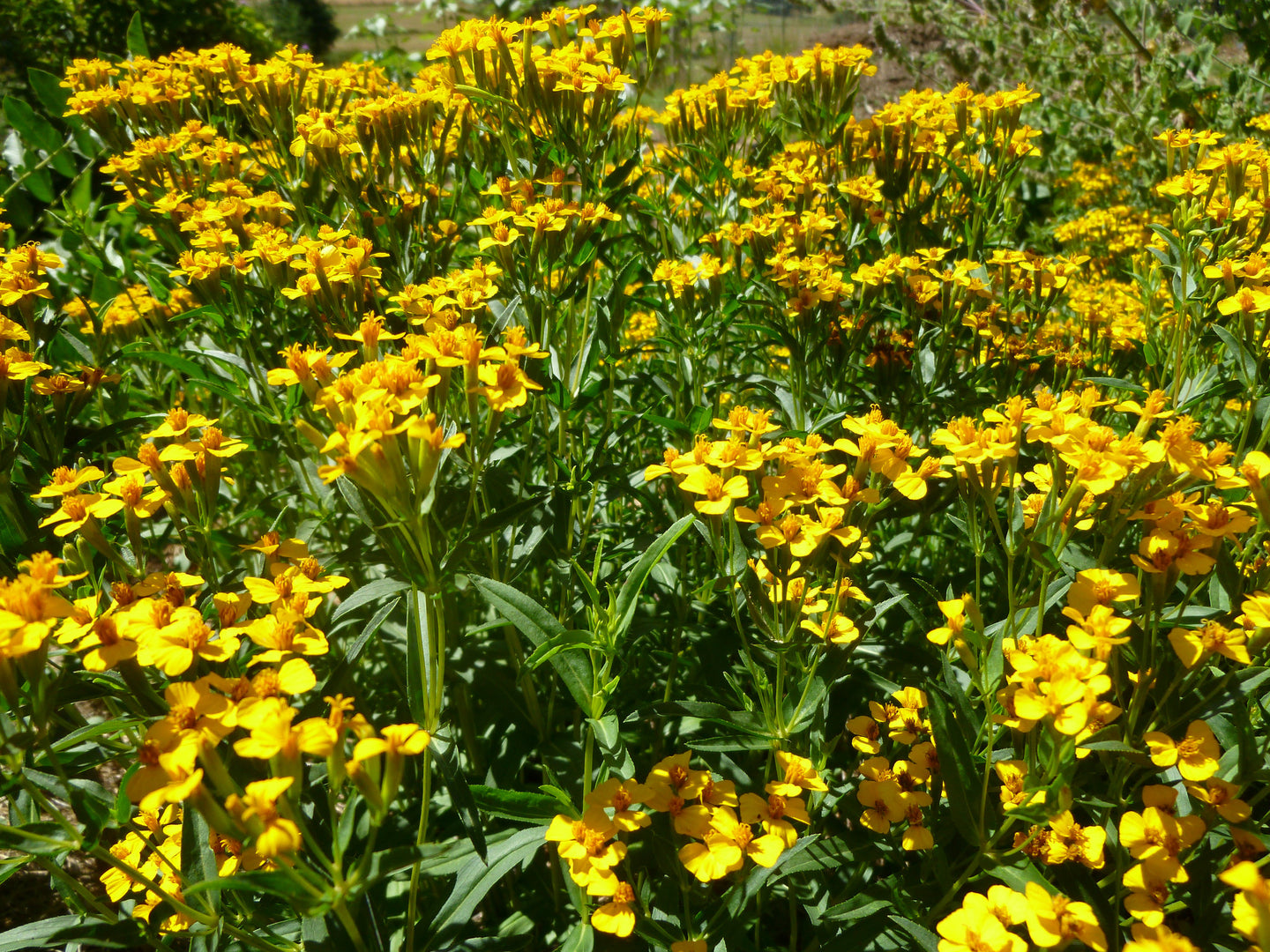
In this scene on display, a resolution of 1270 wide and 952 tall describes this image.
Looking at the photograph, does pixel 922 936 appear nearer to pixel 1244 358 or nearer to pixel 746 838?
pixel 746 838

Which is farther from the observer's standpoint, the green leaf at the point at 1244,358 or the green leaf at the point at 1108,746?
the green leaf at the point at 1244,358

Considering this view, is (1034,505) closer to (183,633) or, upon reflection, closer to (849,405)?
(849,405)

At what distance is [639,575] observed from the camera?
1.50 meters

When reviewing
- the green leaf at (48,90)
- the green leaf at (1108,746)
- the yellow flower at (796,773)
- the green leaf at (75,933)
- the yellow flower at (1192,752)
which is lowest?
the green leaf at (75,933)

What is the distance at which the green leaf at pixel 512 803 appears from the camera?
4.74 feet

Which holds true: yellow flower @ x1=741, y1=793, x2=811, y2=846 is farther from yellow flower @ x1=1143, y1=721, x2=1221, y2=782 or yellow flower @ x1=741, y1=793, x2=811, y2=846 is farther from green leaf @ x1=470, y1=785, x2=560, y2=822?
yellow flower @ x1=1143, y1=721, x2=1221, y2=782

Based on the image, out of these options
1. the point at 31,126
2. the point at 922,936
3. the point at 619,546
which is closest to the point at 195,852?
the point at 619,546

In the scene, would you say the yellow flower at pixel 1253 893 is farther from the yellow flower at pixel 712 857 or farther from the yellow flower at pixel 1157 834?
the yellow flower at pixel 712 857

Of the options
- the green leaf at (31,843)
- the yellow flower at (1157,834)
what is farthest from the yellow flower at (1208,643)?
the green leaf at (31,843)

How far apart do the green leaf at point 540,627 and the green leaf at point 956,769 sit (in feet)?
1.98

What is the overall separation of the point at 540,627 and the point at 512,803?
1.01 ft

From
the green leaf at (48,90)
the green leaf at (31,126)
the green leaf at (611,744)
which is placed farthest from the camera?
the green leaf at (48,90)

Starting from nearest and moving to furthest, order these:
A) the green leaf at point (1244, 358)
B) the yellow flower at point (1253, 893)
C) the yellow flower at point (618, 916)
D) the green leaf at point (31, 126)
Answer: the yellow flower at point (1253, 893) < the yellow flower at point (618, 916) < the green leaf at point (1244, 358) < the green leaf at point (31, 126)

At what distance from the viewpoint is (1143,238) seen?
370 cm
